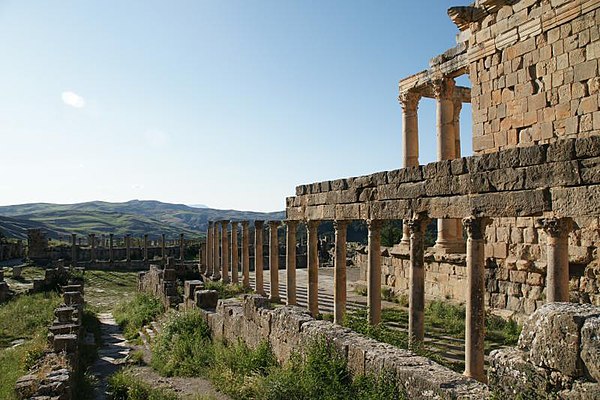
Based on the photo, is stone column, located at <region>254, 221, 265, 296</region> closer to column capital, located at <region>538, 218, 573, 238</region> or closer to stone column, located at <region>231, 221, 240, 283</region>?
stone column, located at <region>231, 221, 240, 283</region>

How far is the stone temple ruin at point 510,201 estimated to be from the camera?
441 cm

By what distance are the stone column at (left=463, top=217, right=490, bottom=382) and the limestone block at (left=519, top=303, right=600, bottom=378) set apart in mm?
5349

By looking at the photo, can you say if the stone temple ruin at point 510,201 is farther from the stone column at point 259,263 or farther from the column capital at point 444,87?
the stone column at point 259,263

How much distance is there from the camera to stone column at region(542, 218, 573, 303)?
8.59 metres

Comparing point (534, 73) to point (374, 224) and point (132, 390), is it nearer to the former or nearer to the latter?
point (374, 224)

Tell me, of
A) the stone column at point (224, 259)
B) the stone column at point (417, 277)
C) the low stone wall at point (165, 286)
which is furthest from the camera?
the stone column at point (224, 259)

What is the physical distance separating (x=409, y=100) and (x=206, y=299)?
11.2 meters

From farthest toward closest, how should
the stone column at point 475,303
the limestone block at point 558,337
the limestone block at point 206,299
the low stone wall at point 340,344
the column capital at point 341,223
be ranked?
the limestone block at point 206,299
the column capital at point 341,223
the stone column at point 475,303
the low stone wall at point 340,344
the limestone block at point 558,337

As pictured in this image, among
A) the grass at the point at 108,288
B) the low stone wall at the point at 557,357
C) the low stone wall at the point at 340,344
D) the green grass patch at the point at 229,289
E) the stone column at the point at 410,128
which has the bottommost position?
the grass at the point at 108,288

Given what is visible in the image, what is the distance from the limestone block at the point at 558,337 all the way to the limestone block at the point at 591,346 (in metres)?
0.04

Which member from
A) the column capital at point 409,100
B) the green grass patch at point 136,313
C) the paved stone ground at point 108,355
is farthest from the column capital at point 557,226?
the green grass patch at point 136,313

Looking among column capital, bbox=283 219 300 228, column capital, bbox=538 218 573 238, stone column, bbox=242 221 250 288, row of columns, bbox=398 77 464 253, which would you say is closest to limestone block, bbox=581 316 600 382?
column capital, bbox=538 218 573 238

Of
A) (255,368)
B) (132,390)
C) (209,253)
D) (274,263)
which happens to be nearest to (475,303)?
(255,368)

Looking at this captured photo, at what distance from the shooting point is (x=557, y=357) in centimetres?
398
